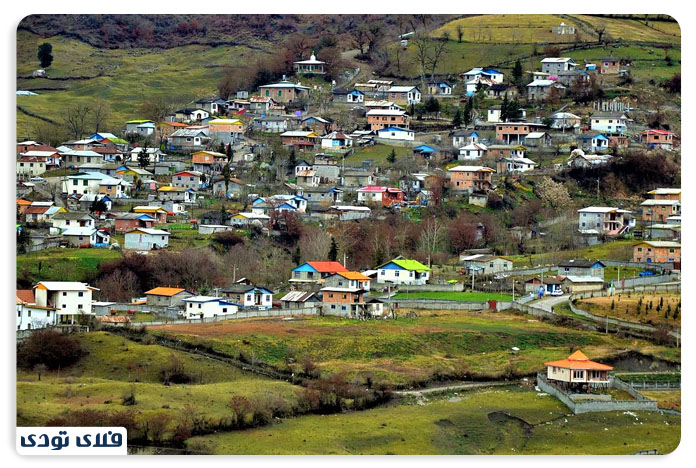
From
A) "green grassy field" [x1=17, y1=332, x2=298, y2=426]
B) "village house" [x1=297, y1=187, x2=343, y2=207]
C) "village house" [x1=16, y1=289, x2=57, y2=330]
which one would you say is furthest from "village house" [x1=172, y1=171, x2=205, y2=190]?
"green grassy field" [x1=17, y1=332, x2=298, y2=426]

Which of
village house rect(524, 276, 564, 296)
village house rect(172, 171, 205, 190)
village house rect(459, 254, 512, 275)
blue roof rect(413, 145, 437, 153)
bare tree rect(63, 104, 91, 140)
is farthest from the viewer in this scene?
bare tree rect(63, 104, 91, 140)

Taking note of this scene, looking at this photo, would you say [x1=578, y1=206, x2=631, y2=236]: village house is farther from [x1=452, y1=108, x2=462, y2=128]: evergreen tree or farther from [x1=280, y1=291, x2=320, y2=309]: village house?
[x1=280, y1=291, x2=320, y2=309]: village house

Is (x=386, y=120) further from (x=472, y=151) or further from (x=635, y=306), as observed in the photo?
(x=635, y=306)

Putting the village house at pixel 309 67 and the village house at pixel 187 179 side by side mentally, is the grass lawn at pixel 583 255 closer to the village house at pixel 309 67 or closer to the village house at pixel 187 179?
the village house at pixel 187 179

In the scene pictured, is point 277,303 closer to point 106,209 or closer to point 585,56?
point 106,209

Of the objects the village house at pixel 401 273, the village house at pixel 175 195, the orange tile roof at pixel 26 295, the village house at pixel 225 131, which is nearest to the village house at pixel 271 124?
the village house at pixel 225 131

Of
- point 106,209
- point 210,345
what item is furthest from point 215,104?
point 210,345

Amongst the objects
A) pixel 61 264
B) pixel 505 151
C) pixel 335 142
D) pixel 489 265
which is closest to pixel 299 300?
pixel 61 264

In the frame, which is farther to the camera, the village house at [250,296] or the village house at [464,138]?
the village house at [464,138]
